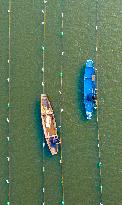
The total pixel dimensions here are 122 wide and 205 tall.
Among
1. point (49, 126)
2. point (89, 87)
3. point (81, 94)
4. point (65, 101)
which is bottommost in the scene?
point (49, 126)

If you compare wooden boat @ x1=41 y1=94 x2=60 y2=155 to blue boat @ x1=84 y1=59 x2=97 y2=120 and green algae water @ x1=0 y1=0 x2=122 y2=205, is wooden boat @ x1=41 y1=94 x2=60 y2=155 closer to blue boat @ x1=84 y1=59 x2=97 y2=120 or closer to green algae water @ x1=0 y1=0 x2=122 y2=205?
green algae water @ x1=0 y1=0 x2=122 y2=205

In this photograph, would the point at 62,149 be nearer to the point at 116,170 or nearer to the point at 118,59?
the point at 116,170

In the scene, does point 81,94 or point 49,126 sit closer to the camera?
A: point 49,126

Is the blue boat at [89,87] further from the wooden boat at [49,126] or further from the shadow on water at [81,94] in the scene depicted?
the wooden boat at [49,126]

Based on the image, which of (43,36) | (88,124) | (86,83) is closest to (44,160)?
(88,124)

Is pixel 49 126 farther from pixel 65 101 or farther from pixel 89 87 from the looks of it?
pixel 89 87

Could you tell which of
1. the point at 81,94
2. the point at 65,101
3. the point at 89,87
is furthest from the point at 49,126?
the point at 89,87

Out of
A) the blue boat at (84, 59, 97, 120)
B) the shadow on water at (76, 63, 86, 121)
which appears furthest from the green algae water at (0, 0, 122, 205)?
the blue boat at (84, 59, 97, 120)
